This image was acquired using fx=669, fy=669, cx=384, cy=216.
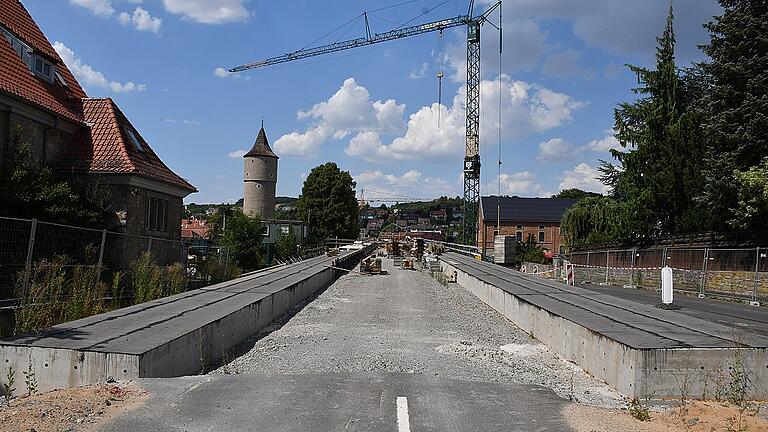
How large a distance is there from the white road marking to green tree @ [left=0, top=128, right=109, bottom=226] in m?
17.1

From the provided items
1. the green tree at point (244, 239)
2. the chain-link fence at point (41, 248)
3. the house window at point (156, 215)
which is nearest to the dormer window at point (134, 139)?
the house window at point (156, 215)

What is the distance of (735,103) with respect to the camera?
99.1 feet

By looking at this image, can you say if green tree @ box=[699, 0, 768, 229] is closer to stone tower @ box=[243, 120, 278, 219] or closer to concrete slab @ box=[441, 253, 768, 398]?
concrete slab @ box=[441, 253, 768, 398]

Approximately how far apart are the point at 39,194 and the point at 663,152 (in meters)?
34.1

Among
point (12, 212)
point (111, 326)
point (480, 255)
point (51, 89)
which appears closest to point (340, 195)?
point (480, 255)

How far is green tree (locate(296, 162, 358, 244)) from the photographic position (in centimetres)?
8750

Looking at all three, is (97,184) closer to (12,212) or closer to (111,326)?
(12,212)

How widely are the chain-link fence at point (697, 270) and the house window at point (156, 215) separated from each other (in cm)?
2272

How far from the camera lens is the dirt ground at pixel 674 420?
6.70 metres

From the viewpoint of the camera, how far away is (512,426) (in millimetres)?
6742

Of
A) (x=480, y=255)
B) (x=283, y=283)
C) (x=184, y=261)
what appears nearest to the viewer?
(x=283, y=283)

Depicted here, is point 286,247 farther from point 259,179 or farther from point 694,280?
point 694,280

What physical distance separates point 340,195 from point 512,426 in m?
82.8

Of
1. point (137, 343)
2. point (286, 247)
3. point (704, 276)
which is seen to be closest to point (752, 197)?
point (704, 276)
